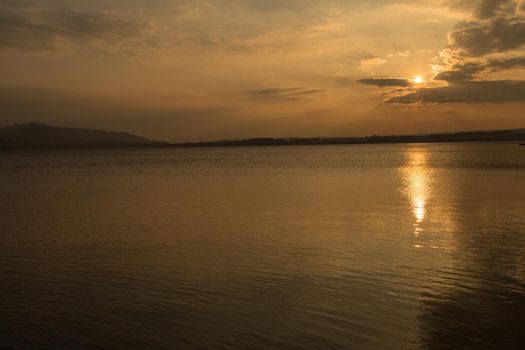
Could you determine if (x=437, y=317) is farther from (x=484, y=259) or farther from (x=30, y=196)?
(x=30, y=196)

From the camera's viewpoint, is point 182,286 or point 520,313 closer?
point 520,313

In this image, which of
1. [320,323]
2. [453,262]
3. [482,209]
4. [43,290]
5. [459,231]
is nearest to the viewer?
Answer: [320,323]

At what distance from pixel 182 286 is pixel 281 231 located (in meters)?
7.27

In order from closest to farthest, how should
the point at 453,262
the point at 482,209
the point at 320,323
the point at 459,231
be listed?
the point at 320,323 → the point at 453,262 → the point at 459,231 → the point at 482,209

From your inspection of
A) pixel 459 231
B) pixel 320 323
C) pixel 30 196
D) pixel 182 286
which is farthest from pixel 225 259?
pixel 30 196

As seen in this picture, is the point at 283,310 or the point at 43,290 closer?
the point at 283,310

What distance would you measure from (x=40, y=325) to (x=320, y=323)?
4.58 meters

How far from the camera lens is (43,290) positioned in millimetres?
10750

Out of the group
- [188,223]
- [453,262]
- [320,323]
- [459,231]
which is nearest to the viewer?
[320,323]

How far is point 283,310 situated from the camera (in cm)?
938

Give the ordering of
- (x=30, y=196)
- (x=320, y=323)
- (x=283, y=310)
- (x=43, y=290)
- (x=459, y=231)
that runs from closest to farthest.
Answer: (x=320, y=323) → (x=283, y=310) → (x=43, y=290) → (x=459, y=231) → (x=30, y=196)

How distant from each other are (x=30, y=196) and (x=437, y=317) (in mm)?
28553

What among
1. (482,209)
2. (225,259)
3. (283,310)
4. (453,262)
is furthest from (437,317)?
(482,209)

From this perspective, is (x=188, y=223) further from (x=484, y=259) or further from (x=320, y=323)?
(x=320, y=323)
